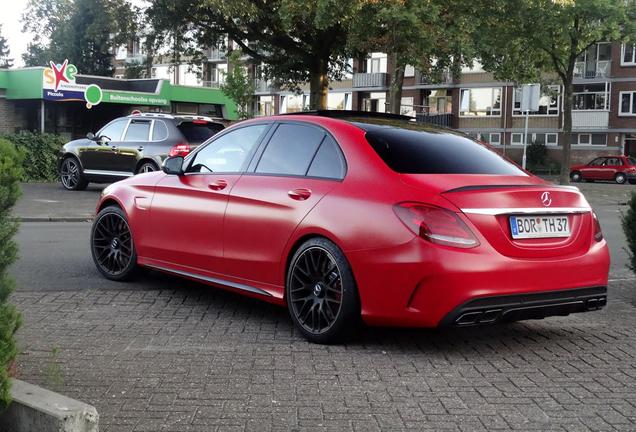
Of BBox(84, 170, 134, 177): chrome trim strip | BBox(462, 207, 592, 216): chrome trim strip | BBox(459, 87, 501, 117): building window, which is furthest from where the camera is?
BBox(459, 87, 501, 117): building window

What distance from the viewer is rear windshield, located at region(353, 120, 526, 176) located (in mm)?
4969

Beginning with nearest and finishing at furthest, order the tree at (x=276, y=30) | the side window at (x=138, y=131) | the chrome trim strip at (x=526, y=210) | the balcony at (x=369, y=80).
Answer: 1. the chrome trim strip at (x=526, y=210)
2. the side window at (x=138, y=131)
3. the tree at (x=276, y=30)
4. the balcony at (x=369, y=80)

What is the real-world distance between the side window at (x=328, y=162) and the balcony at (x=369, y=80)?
57.7 meters

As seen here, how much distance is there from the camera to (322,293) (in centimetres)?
496

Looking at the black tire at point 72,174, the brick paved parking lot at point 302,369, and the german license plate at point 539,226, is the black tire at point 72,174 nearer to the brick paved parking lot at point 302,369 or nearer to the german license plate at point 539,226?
the brick paved parking lot at point 302,369

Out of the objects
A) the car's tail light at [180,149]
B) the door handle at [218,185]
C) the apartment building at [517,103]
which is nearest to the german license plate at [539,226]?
the door handle at [218,185]

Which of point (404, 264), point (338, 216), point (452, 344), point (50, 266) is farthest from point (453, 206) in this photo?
point (50, 266)

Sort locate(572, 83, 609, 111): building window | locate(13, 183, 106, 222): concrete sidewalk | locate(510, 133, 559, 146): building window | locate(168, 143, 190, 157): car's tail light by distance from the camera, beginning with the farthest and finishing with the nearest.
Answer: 1. locate(510, 133, 559, 146): building window
2. locate(572, 83, 609, 111): building window
3. locate(168, 143, 190, 157): car's tail light
4. locate(13, 183, 106, 222): concrete sidewalk

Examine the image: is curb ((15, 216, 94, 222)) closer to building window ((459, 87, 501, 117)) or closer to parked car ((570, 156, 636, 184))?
parked car ((570, 156, 636, 184))

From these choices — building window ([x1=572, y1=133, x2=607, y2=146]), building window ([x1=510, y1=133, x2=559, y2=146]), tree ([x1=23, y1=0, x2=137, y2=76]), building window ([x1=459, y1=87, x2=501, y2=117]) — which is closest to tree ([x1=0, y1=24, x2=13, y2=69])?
tree ([x1=23, y1=0, x2=137, y2=76])

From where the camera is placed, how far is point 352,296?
15.4ft

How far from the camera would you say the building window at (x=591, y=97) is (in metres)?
52.6

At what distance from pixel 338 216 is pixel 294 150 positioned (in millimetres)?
933

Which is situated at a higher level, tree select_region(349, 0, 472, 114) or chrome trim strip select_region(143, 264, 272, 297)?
tree select_region(349, 0, 472, 114)
